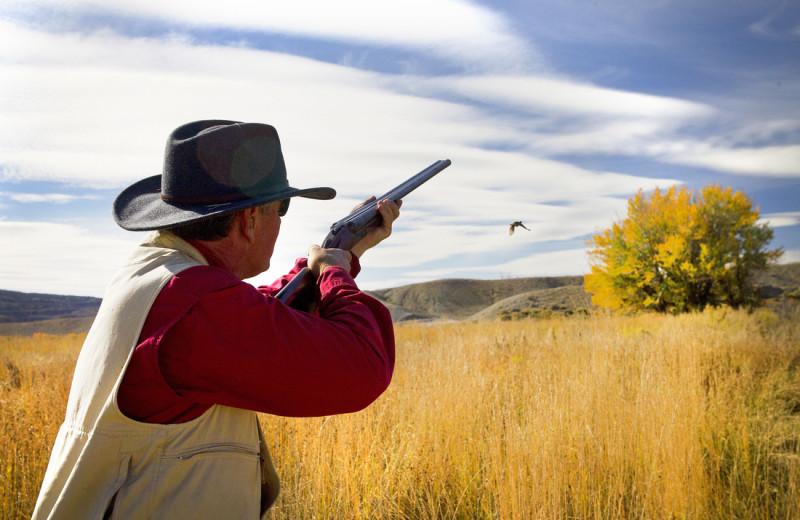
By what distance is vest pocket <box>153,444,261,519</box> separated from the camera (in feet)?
4.27

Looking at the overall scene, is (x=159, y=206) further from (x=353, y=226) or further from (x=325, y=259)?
(x=353, y=226)

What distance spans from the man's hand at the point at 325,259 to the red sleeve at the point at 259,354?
1.04 feet

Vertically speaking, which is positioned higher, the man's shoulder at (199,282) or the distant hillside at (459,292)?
the man's shoulder at (199,282)

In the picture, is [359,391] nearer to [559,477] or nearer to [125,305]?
[125,305]

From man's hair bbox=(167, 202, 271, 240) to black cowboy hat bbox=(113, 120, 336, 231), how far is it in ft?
0.15

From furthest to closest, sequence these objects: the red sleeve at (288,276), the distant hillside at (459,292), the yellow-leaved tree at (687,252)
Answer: the distant hillside at (459,292) → the yellow-leaved tree at (687,252) → the red sleeve at (288,276)

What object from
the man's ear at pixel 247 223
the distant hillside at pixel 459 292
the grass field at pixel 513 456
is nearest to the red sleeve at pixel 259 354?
the man's ear at pixel 247 223

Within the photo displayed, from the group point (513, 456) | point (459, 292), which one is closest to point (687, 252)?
point (513, 456)

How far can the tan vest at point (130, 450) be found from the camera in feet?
4.19

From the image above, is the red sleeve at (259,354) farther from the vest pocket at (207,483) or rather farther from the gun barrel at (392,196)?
the gun barrel at (392,196)

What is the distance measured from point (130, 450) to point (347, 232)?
1.04 m

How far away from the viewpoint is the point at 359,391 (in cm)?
138

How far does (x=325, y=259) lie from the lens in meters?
1.70

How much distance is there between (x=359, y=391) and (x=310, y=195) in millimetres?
669
